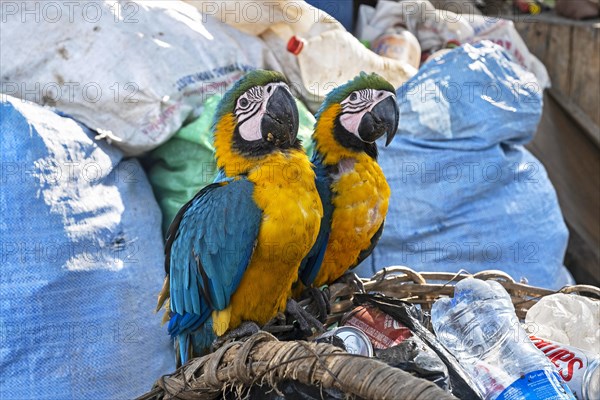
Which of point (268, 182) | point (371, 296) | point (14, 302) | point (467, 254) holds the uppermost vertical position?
point (268, 182)

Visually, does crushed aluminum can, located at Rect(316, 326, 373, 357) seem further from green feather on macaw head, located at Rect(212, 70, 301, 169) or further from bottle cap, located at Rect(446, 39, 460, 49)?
bottle cap, located at Rect(446, 39, 460, 49)

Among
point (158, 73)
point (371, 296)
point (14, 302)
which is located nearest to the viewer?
point (371, 296)

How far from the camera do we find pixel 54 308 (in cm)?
134

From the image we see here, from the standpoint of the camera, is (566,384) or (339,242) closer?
(566,384)

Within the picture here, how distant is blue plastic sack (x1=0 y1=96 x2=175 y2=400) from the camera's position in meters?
1.31

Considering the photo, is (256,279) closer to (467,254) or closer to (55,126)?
(55,126)

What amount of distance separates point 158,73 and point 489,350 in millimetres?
925

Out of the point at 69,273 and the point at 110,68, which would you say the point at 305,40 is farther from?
the point at 69,273

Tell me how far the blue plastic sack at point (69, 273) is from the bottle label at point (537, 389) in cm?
77

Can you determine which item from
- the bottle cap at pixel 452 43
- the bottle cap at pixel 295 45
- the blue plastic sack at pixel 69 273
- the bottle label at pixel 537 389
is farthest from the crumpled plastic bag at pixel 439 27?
the bottle label at pixel 537 389

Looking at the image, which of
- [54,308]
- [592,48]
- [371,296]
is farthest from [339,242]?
[592,48]

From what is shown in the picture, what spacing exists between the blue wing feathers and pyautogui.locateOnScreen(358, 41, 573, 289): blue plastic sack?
2.16 feet

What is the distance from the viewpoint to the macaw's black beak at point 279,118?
3.42 ft

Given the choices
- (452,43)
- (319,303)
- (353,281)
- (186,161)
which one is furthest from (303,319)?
(452,43)
